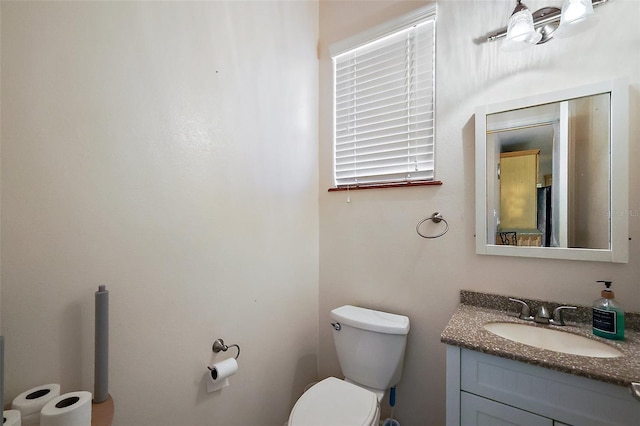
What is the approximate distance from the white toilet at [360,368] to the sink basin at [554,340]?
0.45 metres

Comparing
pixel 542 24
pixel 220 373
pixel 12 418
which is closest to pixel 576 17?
pixel 542 24

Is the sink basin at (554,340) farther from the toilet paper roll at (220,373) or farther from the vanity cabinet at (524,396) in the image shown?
the toilet paper roll at (220,373)

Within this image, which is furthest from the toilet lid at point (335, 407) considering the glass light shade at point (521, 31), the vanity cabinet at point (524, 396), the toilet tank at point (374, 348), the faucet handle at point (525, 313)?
the glass light shade at point (521, 31)

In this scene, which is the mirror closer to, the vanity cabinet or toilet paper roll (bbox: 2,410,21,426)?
the vanity cabinet

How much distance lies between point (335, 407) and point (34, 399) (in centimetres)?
104

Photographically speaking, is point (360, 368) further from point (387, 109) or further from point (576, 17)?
point (576, 17)

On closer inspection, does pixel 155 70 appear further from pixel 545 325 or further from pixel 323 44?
pixel 545 325

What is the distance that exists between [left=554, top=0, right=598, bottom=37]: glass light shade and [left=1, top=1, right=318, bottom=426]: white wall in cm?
135

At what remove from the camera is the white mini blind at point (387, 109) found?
1.55 m

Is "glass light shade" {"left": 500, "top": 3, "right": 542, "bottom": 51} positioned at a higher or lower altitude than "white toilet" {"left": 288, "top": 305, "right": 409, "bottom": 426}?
higher

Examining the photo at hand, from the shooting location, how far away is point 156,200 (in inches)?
43.1

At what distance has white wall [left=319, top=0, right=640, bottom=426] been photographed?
43.9 inches

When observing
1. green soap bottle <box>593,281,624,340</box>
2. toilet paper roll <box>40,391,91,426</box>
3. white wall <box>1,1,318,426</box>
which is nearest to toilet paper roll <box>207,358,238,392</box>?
white wall <box>1,1,318,426</box>

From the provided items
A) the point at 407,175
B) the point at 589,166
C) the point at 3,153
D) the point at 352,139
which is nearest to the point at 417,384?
the point at 407,175
